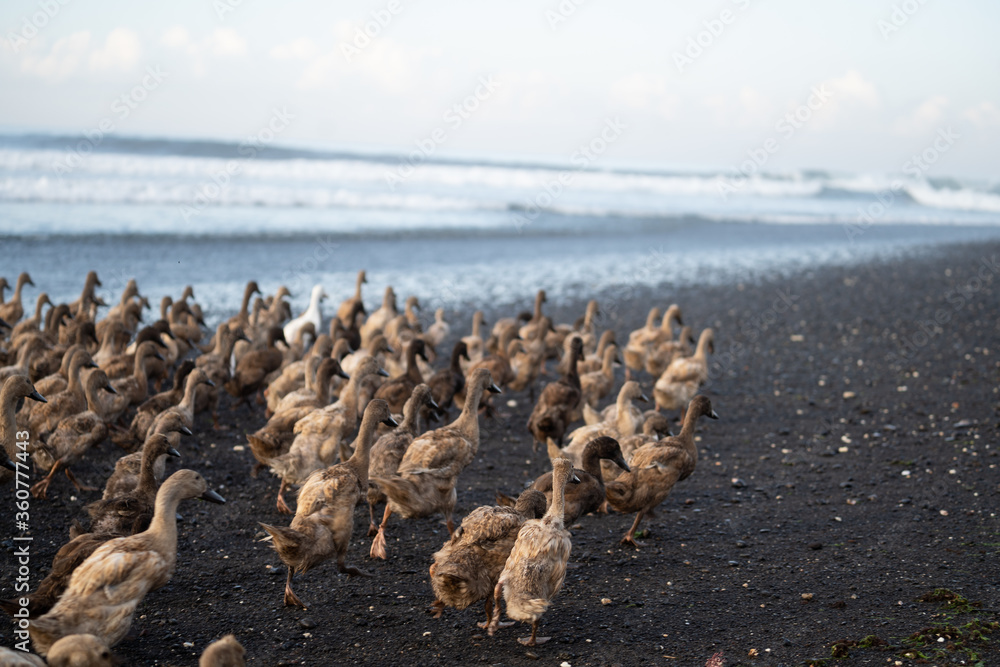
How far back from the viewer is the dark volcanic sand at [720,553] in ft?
19.4

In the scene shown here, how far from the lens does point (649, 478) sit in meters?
7.59

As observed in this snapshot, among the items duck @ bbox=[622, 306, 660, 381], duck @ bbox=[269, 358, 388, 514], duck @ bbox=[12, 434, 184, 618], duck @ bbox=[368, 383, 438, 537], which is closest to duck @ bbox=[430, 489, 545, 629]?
duck @ bbox=[368, 383, 438, 537]

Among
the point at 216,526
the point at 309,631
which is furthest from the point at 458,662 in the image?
the point at 216,526

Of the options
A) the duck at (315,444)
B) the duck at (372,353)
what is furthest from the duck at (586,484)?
the duck at (372,353)

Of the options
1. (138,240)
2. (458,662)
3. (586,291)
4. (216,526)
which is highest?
(138,240)

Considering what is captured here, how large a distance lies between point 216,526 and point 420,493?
224 centimetres

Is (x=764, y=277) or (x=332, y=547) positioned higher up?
(x=764, y=277)

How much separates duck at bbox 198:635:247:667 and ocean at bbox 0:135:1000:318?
41.2 ft

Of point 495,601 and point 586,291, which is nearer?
point 495,601

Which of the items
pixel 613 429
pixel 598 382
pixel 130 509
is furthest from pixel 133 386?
pixel 598 382

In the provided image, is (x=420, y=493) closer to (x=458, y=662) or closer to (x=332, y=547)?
(x=332, y=547)

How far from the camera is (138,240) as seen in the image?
2234cm

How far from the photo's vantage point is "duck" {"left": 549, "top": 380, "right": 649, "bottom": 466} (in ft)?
28.2

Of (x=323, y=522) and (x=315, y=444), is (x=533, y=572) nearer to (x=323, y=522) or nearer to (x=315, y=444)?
(x=323, y=522)
